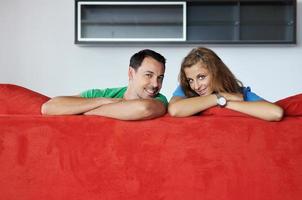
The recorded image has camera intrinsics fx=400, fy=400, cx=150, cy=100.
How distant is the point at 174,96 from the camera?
1.89 meters

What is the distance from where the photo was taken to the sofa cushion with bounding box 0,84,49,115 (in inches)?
54.5

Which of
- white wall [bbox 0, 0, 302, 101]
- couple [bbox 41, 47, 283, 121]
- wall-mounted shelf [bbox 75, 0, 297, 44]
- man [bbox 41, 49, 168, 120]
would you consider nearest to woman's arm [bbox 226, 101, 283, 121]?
couple [bbox 41, 47, 283, 121]

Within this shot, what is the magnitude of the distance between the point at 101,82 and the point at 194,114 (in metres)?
2.71

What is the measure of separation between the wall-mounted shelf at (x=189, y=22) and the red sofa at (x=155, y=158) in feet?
8.26

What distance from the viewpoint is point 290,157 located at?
1241 mm

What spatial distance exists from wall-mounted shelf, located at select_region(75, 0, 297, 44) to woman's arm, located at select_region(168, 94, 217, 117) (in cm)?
236

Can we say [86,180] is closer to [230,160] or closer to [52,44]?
[230,160]

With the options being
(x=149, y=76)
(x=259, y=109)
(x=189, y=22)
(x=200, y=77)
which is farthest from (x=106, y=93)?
(x=189, y=22)

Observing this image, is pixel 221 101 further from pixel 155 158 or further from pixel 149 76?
pixel 149 76

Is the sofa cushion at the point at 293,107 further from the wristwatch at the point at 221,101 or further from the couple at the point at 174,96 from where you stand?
the wristwatch at the point at 221,101

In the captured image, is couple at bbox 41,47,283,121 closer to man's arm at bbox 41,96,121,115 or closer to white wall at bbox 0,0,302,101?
man's arm at bbox 41,96,121,115

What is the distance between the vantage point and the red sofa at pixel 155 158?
124 centimetres

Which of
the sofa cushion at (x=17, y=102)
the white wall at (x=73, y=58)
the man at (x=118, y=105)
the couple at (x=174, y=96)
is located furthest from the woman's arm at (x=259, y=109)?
the white wall at (x=73, y=58)

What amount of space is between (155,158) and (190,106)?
0.23 m
